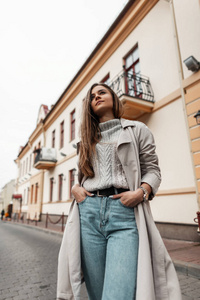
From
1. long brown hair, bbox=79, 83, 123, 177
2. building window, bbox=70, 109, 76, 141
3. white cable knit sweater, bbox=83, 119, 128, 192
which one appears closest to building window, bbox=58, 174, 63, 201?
building window, bbox=70, 109, 76, 141

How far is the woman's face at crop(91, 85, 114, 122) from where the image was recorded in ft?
5.02

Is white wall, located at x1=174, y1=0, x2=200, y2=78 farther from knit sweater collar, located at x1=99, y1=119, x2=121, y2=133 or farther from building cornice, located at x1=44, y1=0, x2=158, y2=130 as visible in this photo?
knit sweater collar, located at x1=99, y1=119, x2=121, y2=133

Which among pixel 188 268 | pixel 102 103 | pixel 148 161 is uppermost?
pixel 102 103

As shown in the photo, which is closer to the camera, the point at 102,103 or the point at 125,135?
the point at 125,135

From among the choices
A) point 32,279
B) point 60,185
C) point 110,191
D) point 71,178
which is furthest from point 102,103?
point 60,185

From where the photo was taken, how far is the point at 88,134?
153cm

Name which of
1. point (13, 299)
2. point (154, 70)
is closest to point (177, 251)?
point (13, 299)

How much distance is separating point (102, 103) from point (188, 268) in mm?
3377

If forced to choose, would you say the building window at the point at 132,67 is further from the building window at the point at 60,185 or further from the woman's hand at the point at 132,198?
the building window at the point at 60,185

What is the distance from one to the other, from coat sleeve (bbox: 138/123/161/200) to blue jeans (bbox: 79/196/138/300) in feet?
0.75

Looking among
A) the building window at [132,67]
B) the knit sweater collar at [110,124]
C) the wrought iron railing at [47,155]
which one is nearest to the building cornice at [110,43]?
the building window at [132,67]

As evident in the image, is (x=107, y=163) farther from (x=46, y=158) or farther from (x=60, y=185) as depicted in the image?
(x=46, y=158)

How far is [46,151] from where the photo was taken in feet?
52.4

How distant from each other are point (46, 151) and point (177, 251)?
42.9ft
